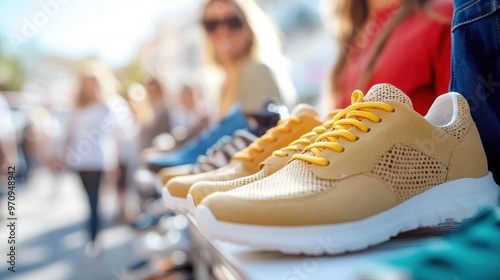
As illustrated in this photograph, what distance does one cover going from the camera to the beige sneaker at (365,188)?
56 centimetres

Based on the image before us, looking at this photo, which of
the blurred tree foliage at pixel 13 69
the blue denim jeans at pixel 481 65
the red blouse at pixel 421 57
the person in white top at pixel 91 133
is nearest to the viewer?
the blue denim jeans at pixel 481 65

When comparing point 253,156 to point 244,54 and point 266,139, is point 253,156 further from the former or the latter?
point 244,54

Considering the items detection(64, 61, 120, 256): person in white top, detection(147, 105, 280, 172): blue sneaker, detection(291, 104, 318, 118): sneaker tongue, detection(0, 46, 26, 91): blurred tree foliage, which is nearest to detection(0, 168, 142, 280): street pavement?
detection(64, 61, 120, 256): person in white top

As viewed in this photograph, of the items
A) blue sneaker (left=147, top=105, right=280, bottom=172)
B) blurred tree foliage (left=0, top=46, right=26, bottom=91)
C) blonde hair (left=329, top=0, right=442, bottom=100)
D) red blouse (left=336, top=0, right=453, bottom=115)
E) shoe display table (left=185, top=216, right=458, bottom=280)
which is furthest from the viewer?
blurred tree foliage (left=0, top=46, right=26, bottom=91)

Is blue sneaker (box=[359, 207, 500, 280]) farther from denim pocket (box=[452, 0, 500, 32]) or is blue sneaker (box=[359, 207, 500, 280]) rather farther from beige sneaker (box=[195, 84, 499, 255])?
denim pocket (box=[452, 0, 500, 32])

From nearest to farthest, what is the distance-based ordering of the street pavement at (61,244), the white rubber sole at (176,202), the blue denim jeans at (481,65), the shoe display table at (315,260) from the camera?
the shoe display table at (315,260) < the blue denim jeans at (481,65) < the white rubber sole at (176,202) < the street pavement at (61,244)

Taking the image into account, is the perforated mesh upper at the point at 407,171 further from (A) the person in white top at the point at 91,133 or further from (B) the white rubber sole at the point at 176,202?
(A) the person in white top at the point at 91,133

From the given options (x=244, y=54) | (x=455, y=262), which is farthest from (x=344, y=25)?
(x=455, y=262)

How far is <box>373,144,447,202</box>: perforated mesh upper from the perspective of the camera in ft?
1.98

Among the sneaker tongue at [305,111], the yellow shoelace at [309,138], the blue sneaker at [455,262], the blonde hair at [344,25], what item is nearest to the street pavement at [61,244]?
the blonde hair at [344,25]

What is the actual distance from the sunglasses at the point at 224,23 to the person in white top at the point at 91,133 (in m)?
2.49

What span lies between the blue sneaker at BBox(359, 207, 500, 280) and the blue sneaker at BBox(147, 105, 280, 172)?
0.81 m

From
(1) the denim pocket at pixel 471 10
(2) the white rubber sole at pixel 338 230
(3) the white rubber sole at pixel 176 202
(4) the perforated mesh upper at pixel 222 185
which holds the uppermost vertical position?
(1) the denim pocket at pixel 471 10

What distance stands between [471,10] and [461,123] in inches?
7.0
